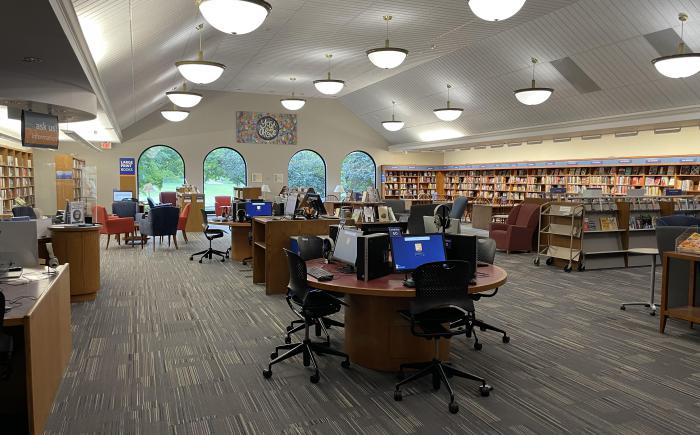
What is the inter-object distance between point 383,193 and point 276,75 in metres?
8.21

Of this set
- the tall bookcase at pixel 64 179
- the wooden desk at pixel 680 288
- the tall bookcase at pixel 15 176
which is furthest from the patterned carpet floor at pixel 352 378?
the tall bookcase at pixel 64 179

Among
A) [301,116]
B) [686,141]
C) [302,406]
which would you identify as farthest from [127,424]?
[301,116]

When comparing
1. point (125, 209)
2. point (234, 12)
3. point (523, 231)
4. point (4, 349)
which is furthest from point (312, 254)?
point (125, 209)

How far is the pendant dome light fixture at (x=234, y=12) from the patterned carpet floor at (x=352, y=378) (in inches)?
126

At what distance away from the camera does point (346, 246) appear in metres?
4.77

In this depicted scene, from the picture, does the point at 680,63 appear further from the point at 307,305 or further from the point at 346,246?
the point at 307,305

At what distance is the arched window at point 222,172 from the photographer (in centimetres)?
1994

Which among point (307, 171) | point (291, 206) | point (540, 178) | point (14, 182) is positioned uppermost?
point (307, 171)

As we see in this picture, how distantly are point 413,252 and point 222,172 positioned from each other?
1672 cm

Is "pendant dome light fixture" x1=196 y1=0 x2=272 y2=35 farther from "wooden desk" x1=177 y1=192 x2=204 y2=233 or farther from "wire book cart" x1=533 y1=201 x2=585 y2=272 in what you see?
"wooden desk" x1=177 y1=192 x2=204 y2=233

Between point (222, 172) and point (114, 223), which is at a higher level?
point (222, 172)

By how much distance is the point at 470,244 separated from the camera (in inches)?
175

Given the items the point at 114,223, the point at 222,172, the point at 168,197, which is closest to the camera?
the point at 114,223

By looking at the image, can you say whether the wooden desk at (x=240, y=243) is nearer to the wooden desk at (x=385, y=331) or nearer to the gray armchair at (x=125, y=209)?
the gray armchair at (x=125, y=209)
